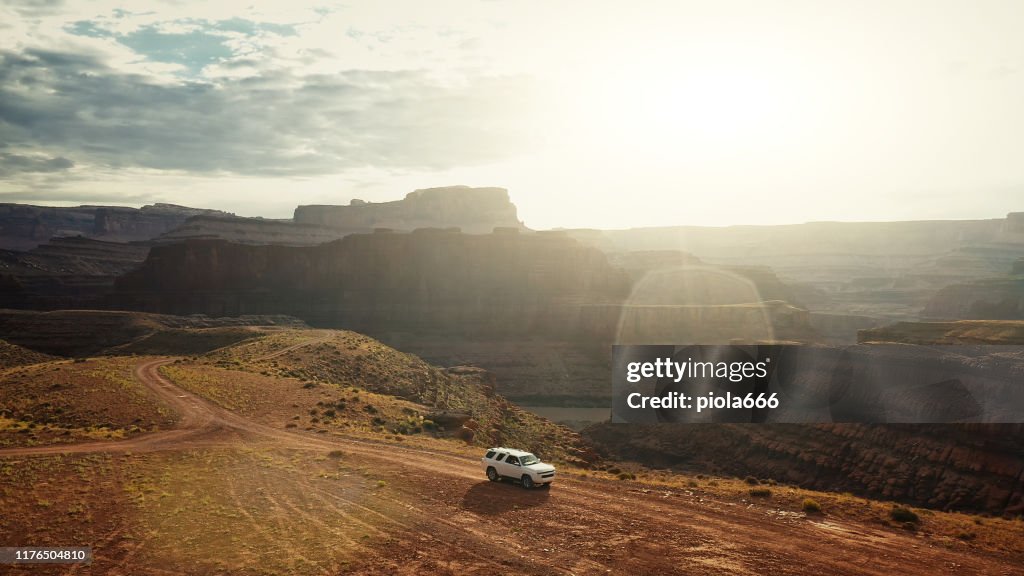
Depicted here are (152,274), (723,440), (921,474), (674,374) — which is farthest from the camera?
(152,274)

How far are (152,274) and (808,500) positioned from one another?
411 feet

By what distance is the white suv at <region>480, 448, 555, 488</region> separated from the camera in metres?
25.0

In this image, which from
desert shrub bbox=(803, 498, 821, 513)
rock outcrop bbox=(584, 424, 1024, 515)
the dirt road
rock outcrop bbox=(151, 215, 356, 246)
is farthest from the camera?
rock outcrop bbox=(151, 215, 356, 246)

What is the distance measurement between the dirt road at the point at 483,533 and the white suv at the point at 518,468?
425 mm

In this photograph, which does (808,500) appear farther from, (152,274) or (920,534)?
(152,274)

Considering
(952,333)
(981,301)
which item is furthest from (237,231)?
(981,301)

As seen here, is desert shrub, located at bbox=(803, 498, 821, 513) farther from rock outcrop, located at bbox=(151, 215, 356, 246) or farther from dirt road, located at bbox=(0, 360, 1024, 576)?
rock outcrop, located at bbox=(151, 215, 356, 246)

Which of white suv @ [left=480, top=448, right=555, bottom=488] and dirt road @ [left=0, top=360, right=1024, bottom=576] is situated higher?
white suv @ [left=480, top=448, right=555, bottom=488]

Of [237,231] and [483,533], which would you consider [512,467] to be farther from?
[237,231]

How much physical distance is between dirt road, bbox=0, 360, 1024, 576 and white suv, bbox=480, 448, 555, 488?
0.43m

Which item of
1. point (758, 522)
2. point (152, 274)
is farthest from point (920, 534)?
point (152, 274)

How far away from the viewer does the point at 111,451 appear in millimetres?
28047

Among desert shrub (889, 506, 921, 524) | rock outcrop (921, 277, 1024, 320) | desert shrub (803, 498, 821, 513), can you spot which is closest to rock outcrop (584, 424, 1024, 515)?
desert shrub (889, 506, 921, 524)

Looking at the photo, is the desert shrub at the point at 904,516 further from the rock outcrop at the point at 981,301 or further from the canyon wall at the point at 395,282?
the rock outcrop at the point at 981,301
